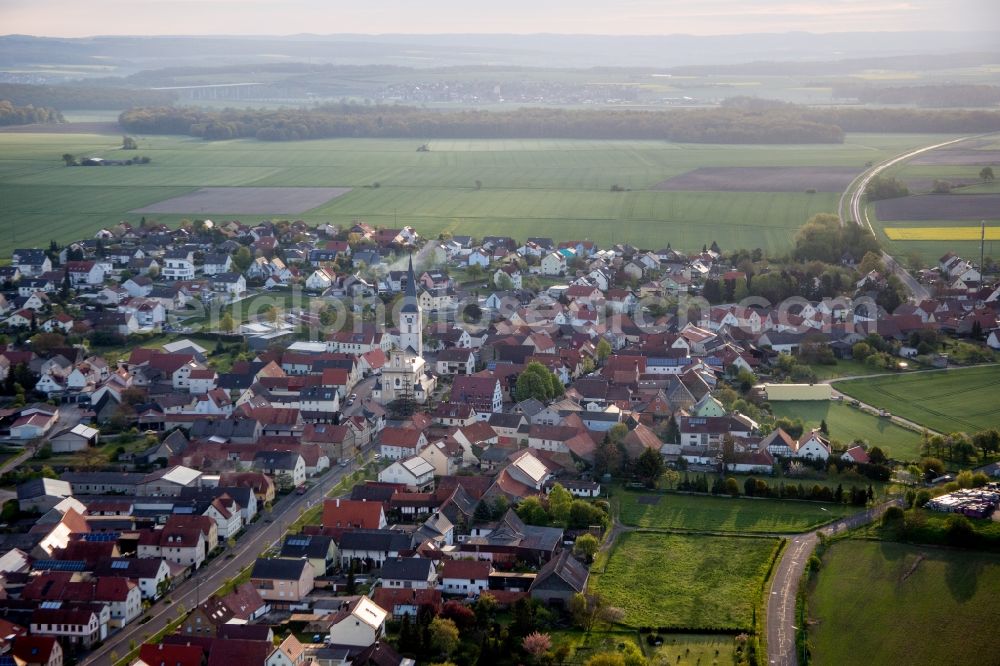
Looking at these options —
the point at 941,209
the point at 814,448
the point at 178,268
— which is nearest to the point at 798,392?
the point at 814,448

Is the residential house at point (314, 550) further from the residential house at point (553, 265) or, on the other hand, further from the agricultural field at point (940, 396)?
the residential house at point (553, 265)

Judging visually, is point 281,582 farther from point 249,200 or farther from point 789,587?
point 249,200

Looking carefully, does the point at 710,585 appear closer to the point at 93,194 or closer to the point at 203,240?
the point at 203,240

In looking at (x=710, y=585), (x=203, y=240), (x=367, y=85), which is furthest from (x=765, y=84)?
(x=710, y=585)

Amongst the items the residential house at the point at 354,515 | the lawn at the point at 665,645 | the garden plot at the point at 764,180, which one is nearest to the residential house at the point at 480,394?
the residential house at the point at 354,515

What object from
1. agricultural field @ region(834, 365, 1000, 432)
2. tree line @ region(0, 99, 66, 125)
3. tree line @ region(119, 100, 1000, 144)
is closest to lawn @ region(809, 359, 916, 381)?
agricultural field @ region(834, 365, 1000, 432)
